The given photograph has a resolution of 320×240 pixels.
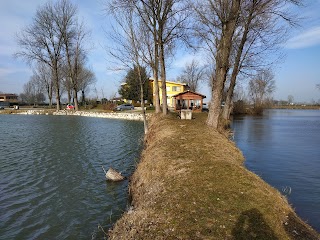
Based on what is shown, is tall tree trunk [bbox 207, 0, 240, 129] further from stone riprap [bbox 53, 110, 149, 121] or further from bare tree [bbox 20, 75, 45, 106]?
bare tree [bbox 20, 75, 45, 106]

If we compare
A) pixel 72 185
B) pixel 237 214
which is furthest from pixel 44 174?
pixel 237 214

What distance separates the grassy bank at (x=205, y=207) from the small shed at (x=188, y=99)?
111 feet

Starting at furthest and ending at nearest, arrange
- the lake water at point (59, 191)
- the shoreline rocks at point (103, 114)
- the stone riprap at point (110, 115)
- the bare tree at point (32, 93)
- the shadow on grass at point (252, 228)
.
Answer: the bare tree at point (32, 93) → the shoreline rocks at point (103, 114) → the stone riprap at point (110, 115) → the lake water at point (59, 191) → the shadow on grass at point (252, 228)

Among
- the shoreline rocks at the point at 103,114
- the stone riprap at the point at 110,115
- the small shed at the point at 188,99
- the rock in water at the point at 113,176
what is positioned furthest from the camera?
the small shed at the point at 188,99

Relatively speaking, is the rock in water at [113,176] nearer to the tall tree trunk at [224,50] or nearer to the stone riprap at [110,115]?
the tall tree trunk at [224,50]

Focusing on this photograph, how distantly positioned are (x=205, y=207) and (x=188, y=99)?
125ft

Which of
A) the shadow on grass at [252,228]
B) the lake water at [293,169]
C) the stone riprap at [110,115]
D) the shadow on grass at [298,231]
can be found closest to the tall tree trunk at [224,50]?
the lake water at [293,169]

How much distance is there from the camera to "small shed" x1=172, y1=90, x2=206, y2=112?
42.8m

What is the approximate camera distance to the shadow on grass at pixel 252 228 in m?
4.44

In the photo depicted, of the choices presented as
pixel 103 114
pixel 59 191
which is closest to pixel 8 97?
pixel 103 114

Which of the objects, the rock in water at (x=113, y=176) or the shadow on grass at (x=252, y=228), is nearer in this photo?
the shadow on grass at (x=252, y=228)

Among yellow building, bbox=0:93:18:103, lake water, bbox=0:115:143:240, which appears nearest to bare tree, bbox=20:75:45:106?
yellow building, bbox=0:93:18:103

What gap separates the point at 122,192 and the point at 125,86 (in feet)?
171

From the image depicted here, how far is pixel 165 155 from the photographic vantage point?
30.3 ft
